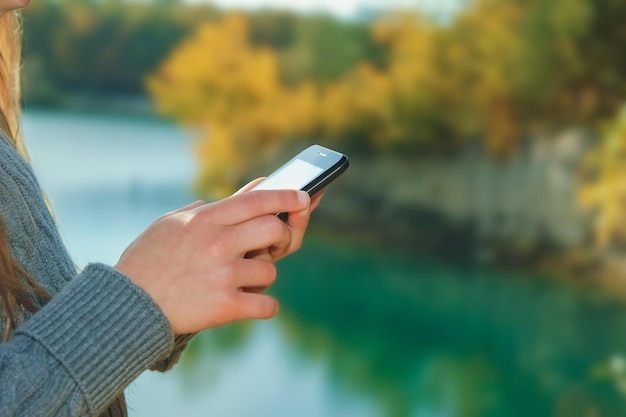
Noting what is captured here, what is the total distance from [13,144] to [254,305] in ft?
0.64

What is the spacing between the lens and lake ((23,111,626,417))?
8.41 feet

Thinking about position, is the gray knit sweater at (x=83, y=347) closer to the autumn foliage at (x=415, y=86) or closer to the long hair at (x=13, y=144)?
the long hair at (x=13, y=144)

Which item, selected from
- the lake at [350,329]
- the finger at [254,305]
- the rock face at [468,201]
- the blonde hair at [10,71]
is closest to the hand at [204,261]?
the finger at [254,305]

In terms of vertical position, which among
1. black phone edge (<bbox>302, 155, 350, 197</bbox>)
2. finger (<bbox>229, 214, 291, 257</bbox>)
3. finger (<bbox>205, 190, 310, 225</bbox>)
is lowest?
black phone edge (<bbox>302, 155, 350, 197</bbox>)

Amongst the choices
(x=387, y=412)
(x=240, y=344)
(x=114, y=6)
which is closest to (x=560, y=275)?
(x=387, y=412)

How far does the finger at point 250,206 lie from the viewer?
404mm

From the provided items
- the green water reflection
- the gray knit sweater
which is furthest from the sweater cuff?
the green water reflection

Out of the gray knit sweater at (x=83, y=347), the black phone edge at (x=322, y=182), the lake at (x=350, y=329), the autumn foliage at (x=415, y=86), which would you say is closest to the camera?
the gray knit sweater at (x=83, y=347)

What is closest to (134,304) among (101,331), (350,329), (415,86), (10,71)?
(101,331)

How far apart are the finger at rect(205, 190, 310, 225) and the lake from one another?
2.16 metres

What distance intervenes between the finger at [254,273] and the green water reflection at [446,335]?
88.3 inches

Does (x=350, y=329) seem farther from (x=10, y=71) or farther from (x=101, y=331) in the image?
(x=101, y=331)

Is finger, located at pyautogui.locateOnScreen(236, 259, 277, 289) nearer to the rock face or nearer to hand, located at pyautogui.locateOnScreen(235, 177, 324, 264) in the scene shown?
hand, located at pyautogui.locateOnScreen(235, 177, 324, 264)

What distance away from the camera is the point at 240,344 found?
2.78 m
